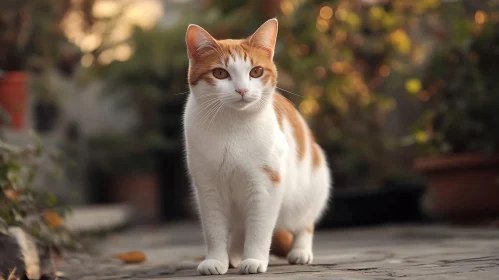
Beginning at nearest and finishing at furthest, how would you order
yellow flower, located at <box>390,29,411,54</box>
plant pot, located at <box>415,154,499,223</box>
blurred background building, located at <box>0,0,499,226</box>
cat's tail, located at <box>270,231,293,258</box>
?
cat's tail, located at <box>270,231,293,258</box>, plant pot, located at <box>415,154,499,223</box>, blurred background building, located at <box>0,0,499,226</box>, yellow flower, located at <box>390,29,411,54</box>

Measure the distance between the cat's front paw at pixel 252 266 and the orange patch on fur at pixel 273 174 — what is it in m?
0.29

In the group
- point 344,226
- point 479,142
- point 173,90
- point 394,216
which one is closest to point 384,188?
point 394,216

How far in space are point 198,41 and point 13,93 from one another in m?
3.27

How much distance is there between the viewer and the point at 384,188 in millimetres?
4977

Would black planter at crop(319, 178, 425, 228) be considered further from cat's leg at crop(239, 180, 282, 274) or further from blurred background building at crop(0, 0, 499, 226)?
cat's leg at crop(239, 180, 282, 274)

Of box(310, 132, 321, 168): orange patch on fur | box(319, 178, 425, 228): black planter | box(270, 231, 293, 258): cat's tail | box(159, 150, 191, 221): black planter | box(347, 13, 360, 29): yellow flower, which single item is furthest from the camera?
box(159, 150, 191, 221): black planter

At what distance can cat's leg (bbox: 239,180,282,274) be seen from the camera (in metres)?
2.14

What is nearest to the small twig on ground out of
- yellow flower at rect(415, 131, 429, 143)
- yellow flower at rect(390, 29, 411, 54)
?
yellow flower at rect(415, 131, 429, 143)

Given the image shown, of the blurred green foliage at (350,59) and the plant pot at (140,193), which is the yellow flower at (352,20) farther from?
the plant pot at (140,193)

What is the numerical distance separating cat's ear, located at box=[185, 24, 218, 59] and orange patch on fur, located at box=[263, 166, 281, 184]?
1.56ft

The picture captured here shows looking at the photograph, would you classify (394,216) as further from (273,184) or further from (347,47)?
(273,184)

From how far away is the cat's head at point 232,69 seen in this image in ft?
6.81

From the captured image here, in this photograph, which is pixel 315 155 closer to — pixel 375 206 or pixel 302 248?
pixel 302 248

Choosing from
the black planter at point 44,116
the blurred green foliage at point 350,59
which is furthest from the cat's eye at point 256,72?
the black planter at point 44,116
